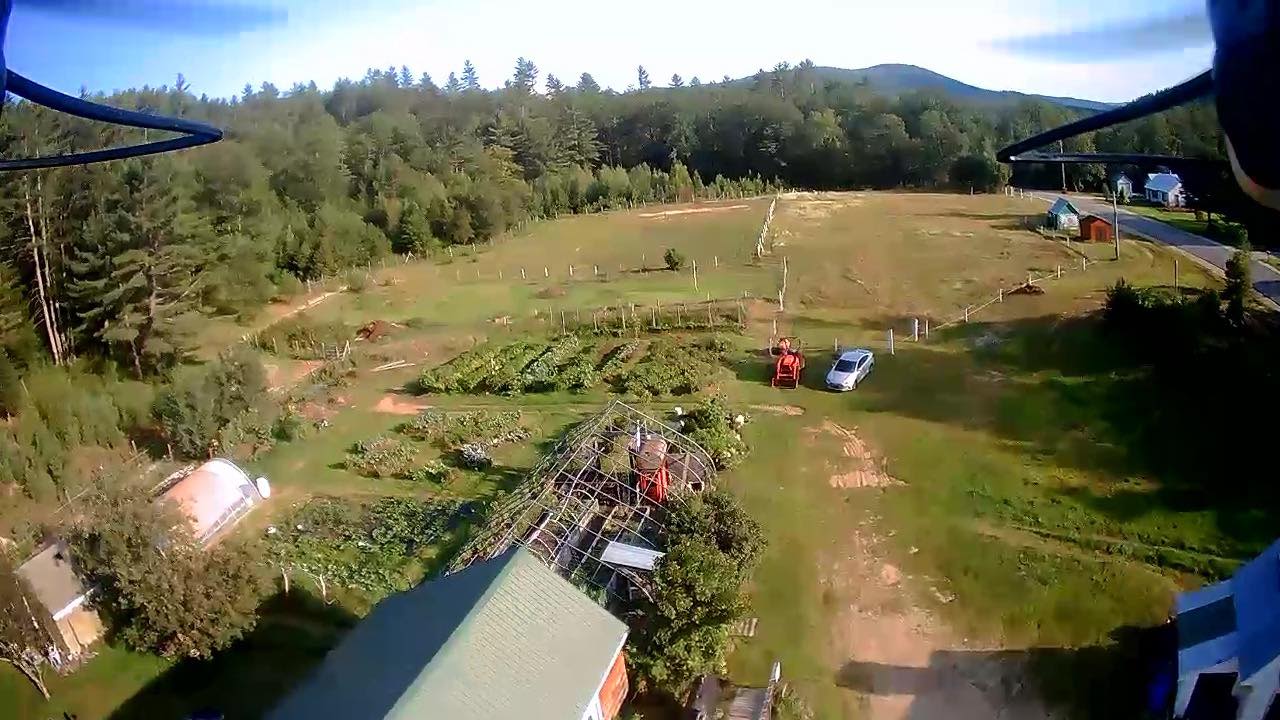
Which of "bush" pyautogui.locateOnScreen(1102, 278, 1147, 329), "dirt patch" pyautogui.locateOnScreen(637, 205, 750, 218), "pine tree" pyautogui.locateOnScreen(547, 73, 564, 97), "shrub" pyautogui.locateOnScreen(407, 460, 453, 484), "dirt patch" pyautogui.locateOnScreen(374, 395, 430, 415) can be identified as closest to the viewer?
"shrub" pyautogui.locateOnScreen(407, 460, 453, 484)

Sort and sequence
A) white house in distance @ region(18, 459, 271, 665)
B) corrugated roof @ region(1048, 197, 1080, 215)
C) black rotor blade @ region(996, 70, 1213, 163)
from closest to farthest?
black rotor blade @ region(996, 70, 1213, 163), white house in distance @ region(18, 459, 271, 665), corrugated roof @ region(1048, 197, 1080, 215)

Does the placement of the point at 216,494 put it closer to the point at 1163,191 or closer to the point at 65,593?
the point at 65,593

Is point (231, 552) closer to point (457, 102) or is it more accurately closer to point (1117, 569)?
point (1117, 569)

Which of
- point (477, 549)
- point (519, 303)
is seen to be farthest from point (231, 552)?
point (519, 303)

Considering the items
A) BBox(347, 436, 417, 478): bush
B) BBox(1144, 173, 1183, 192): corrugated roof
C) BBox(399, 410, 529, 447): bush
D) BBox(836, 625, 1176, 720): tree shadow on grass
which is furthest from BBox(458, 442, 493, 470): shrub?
BBox(1144, 173, 1183, 192): corrugated roof

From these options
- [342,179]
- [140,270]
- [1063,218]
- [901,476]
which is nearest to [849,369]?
[901,476]

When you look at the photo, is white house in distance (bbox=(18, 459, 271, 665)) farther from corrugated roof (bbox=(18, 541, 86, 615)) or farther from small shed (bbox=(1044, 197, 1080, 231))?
small shed (bbox=(1044, 197, 1080, 231))
